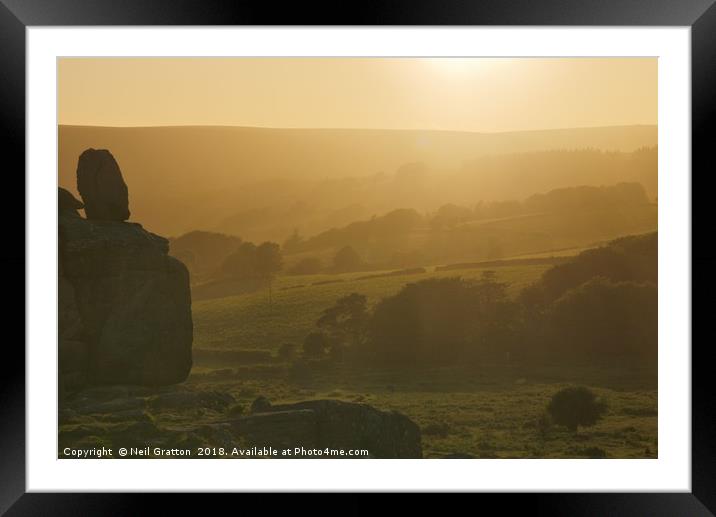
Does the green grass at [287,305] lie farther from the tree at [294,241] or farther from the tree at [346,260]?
the tree at [294,241]

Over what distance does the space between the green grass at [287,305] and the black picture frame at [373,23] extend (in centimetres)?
198

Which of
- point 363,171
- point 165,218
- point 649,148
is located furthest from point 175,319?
point 649,148

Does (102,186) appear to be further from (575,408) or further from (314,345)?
(575,408)

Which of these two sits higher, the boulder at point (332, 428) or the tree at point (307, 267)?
the tree at point (307, 267)

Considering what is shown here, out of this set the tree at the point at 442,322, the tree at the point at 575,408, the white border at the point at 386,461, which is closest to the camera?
the white border at the point at 386,461

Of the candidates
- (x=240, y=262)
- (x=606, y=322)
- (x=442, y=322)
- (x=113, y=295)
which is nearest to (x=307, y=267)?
(x=240, y=262)

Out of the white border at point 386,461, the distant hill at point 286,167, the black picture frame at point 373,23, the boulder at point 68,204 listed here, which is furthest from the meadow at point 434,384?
the black picture frame at point 373,23

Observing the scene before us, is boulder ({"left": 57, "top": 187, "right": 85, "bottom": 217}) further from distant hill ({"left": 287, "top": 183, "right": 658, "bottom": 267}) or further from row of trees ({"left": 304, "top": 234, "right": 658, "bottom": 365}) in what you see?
row of trees ({"left": 304, "top": 234, "right": 658, "bottom": 365})

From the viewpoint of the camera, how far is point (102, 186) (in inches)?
172

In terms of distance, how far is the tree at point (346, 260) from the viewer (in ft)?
15.8

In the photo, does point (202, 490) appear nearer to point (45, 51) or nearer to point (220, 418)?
point (220, 418)

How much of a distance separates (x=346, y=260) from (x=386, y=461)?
222 centimetres

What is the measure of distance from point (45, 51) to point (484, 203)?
315 centimetres

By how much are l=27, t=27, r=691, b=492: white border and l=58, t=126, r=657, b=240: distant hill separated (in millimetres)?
1642
